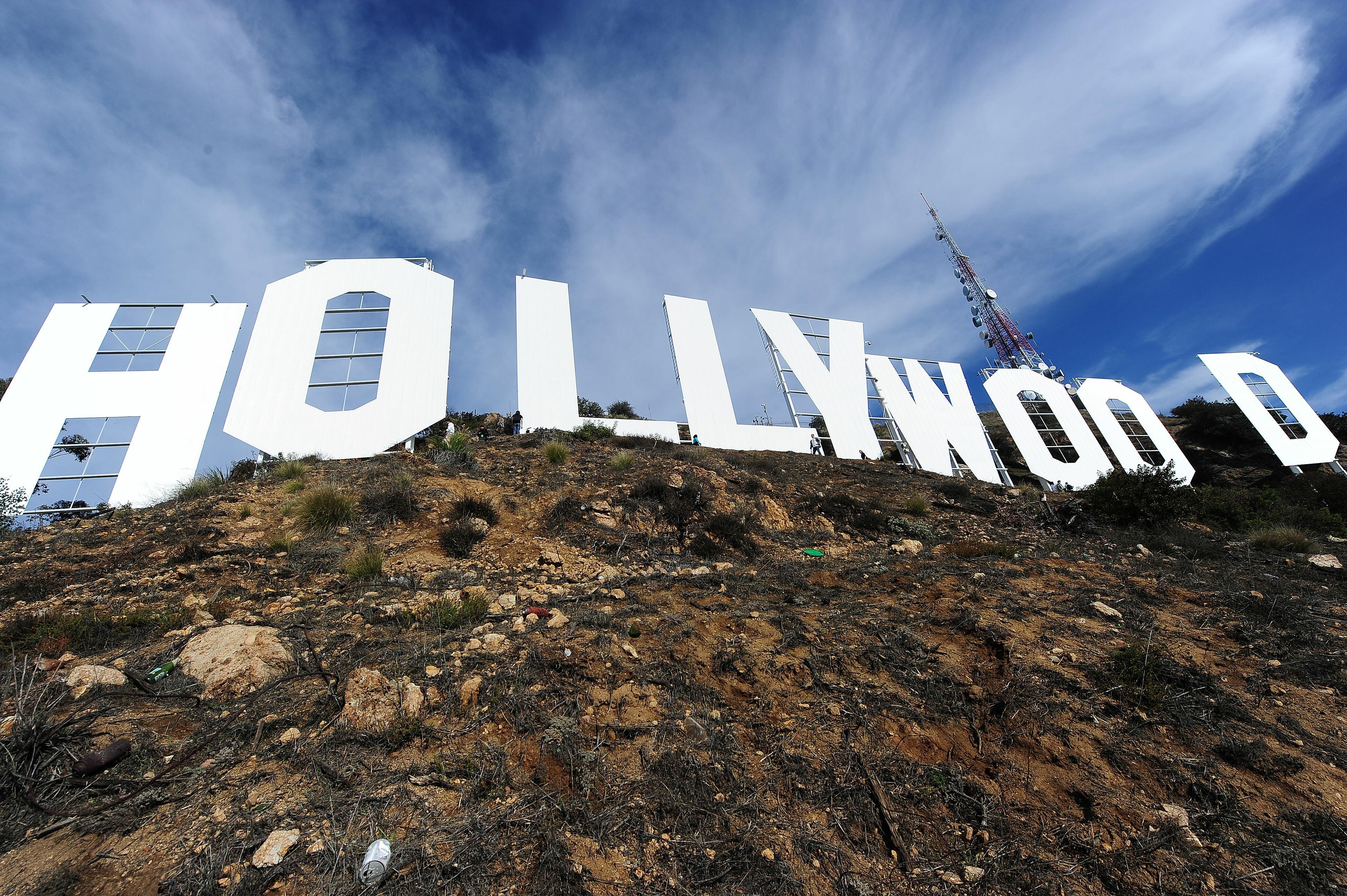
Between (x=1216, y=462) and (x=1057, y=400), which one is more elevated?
(x=1057, y=400)

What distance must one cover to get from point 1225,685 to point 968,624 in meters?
1.74

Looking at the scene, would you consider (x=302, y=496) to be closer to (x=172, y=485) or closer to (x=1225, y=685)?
(x=172, y=485)

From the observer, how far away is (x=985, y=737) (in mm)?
3475

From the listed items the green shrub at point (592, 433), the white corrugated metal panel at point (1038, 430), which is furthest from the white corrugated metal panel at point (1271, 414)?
the green shrub at point (592, 433)

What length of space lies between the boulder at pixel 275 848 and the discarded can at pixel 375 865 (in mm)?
399

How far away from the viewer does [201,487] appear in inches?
382

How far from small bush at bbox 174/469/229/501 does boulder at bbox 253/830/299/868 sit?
942cm

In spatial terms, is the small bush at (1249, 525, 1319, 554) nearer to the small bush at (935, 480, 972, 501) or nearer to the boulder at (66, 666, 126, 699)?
the small bush at (935, 480, 972, 501)

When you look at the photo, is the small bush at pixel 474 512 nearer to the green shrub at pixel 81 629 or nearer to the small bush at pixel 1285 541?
the green shrub at pixel 81 629

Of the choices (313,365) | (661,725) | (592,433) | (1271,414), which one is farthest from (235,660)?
(1271,414)

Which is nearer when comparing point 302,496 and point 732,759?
point 732,759

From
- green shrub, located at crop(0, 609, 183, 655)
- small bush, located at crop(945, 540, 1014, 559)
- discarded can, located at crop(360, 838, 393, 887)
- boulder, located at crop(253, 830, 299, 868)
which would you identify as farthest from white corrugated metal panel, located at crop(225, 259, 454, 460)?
small bush, located at crop(945, 540, 1014, 559)

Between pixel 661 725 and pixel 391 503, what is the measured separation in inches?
263

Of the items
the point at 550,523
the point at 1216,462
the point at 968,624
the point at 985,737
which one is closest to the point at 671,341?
the point at 550,523
